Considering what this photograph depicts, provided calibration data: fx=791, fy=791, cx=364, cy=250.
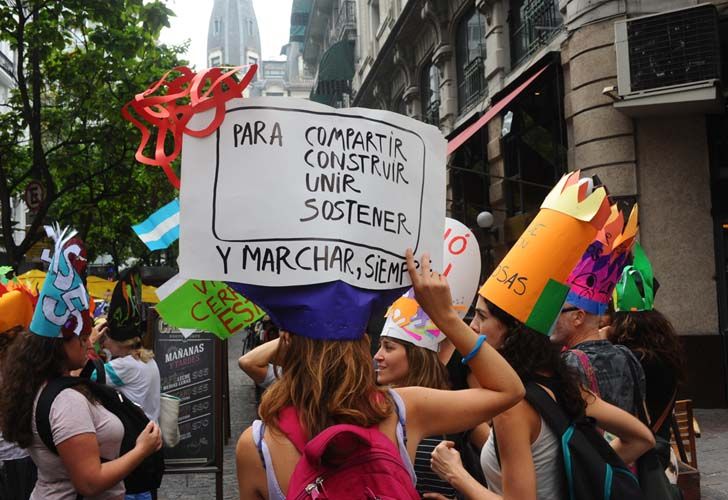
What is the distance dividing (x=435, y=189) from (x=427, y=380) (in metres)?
1.62

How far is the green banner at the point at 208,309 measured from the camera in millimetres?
4910

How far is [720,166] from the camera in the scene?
37.0ft

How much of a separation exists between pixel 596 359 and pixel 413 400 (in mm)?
1652

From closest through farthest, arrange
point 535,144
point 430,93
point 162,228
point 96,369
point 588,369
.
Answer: point 588,369 → point 96,369 → point 162,228 → point 535,144 → point 430,93

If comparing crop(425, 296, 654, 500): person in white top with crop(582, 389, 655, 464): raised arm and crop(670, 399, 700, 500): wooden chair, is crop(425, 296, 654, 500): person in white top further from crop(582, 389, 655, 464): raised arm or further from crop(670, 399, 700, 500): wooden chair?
crop(670, 399, 700, 500): wooden chair

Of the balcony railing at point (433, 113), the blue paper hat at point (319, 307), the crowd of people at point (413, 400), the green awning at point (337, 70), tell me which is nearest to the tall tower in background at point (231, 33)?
the green awning at point (337, 70)

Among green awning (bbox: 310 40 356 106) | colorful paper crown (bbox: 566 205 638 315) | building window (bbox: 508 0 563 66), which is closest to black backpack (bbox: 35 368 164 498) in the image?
colorful paper crown (bbox: 566 205 638 315)

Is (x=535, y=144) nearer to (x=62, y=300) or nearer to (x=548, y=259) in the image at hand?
(x=548, y=259)

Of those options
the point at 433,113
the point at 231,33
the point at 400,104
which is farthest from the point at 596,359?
the point at 231,33

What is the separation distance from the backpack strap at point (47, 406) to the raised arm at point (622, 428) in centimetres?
208

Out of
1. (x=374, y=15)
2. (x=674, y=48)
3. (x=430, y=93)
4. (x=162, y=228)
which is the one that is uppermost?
(x=374, y=15)

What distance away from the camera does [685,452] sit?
6.87m

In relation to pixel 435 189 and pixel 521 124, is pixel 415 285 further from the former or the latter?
pixel 521 124

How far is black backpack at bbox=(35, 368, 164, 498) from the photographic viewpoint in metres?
3.14
